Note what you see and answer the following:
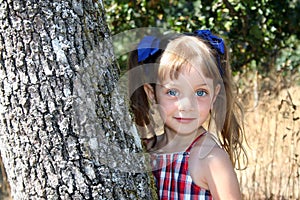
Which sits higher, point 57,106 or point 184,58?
point 184,58

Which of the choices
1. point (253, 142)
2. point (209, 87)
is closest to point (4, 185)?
point (253, 142)

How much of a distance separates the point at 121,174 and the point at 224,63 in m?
0.59

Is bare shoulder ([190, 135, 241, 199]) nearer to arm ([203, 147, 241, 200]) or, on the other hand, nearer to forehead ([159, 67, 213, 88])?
arm ([203, 147, 241, 200])

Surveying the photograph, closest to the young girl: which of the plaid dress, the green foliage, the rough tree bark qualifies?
the plaid dress

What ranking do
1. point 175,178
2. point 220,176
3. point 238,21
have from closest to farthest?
point 220,176
point 175,178
point 238,21

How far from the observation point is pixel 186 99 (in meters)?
1.79

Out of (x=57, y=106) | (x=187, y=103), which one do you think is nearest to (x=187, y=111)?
(x=187, y=103)

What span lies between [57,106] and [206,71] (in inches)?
20.8

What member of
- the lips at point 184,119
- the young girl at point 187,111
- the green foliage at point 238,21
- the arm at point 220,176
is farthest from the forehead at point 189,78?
the green foliage at point 238,21

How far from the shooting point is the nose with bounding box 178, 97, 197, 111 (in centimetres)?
179

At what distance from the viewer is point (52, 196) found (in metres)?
1.54

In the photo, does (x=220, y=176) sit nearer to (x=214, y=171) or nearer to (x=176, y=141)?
(x=214, y=171)

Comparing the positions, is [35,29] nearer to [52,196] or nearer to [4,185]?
[52,196]

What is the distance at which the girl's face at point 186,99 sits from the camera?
1783 mm
